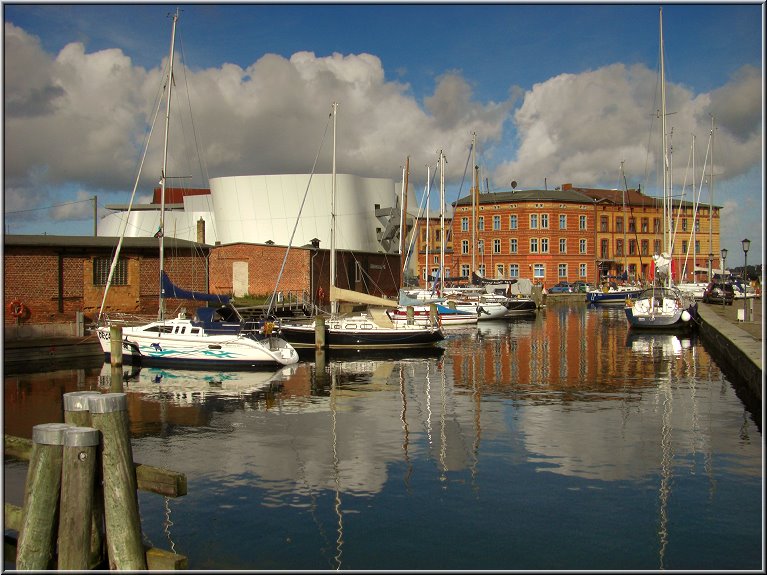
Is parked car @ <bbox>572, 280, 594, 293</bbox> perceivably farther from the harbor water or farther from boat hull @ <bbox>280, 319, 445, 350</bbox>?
the harbor water

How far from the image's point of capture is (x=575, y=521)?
10.7 metres

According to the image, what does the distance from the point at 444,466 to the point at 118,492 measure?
759 centimetres

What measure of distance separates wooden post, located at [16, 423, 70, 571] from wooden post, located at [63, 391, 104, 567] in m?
0.21

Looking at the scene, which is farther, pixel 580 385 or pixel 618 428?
pixel 580 385

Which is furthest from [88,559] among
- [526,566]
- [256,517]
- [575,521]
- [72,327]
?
[72,327]

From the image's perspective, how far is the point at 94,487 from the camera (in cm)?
750

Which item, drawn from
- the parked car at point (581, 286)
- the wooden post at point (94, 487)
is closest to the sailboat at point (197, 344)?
the wooden post at point (94, 487)

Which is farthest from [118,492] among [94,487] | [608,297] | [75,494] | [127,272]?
[608,297]

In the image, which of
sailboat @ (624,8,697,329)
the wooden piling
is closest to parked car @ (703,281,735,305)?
sailboat @ (624,8,697,329)

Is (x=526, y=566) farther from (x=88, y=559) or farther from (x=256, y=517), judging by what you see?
Answer: (x=88, y=559)

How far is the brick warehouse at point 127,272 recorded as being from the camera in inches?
1388

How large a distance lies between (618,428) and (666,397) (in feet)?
17.0

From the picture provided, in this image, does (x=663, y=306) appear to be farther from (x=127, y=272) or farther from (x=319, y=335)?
(x=127, y=272)

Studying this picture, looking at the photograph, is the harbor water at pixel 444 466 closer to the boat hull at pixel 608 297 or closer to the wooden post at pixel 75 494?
the wooden post at pixel 75 494
